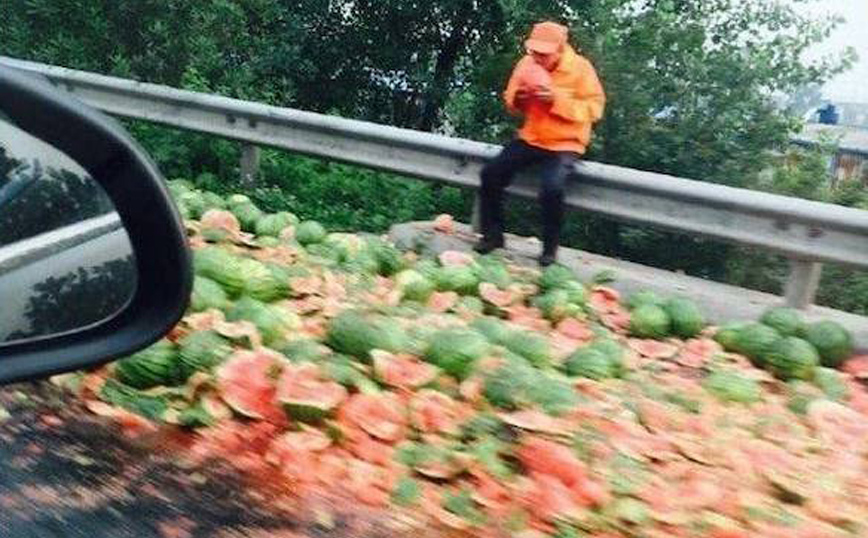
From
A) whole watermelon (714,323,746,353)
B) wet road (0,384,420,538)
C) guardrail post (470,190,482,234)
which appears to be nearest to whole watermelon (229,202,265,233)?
guardrail post (470,190,482,234)

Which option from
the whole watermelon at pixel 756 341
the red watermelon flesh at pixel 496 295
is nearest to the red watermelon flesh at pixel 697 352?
the whole watermelon at pixel 756 341

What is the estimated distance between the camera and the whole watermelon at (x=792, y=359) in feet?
17.1

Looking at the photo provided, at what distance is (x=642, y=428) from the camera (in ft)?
13.6

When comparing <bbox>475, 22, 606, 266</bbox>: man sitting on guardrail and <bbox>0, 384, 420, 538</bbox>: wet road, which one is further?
<bbox>475, 22, 606, 266</bbox>: man sitting on guardrail

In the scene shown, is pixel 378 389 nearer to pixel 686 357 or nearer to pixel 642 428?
pixel 642 428

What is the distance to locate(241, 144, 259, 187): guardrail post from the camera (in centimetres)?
916

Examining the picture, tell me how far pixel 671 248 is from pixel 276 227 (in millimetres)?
3493

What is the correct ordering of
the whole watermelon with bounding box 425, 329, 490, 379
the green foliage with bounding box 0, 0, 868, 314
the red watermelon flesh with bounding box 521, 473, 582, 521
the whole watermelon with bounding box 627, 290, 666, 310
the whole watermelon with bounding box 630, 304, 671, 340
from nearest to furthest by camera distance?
the red watermelon flesh with bounding box 521, 473, 582, 521 → the whole watermelon with bounding box 425, 329, 490, 379 → the whole watermelon with bounding box 630, 304, 671, 340 → the whole watermelon with bounding box 627, 290, 666, 310 → the green foliage with bounding box 0, 0, 868, 314

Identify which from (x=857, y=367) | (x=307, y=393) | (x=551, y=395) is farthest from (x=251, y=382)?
(x=857, y=367)

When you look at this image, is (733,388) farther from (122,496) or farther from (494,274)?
(122,496)

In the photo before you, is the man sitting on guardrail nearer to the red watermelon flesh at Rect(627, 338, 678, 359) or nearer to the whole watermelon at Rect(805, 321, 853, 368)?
the red watermelon flesh at Rect(627, 338, 678, 359)

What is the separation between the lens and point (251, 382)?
13.4 feet

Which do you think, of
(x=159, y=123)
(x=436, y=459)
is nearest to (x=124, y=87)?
(x=159, y=123)

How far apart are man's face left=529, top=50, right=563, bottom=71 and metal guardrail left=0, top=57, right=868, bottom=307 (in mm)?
669
